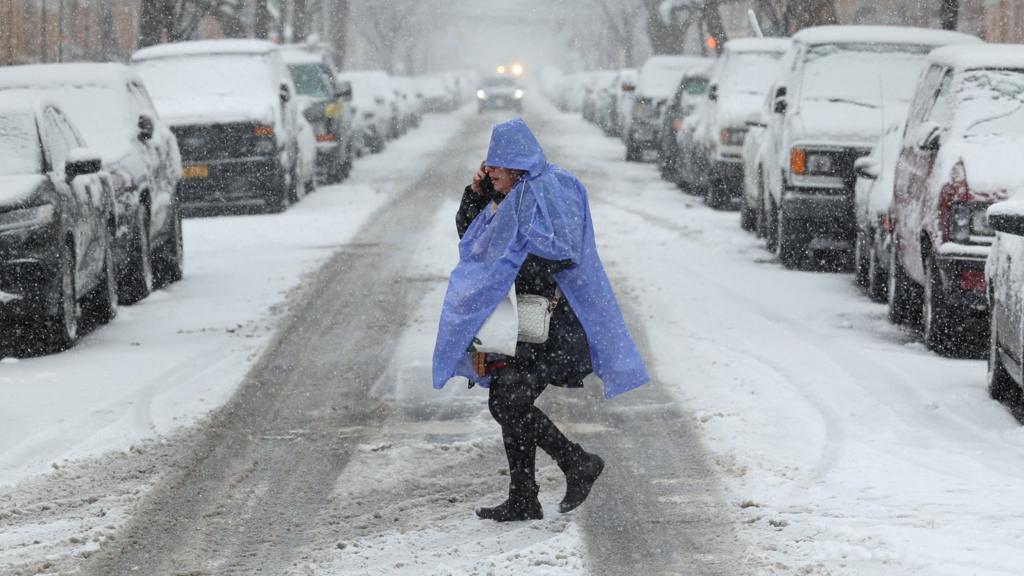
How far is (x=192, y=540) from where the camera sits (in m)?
6.12

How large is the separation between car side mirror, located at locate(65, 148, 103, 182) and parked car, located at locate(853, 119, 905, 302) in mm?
5464

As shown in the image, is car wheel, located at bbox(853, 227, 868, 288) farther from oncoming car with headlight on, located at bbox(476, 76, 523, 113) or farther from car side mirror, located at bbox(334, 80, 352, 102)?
oncoming car with headlight on, located at bbox(476, 76, 523, 113)

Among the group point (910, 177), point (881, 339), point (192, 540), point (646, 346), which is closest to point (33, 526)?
point (192, 540)

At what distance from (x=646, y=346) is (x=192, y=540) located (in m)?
4.78

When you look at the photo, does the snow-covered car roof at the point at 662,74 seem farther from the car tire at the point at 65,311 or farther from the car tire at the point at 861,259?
the car tire at the point at 65,311

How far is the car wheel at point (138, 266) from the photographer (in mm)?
12984

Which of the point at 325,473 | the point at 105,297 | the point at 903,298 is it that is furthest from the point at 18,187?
the point at 903,298

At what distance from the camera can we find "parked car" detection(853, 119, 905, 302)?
12.4m

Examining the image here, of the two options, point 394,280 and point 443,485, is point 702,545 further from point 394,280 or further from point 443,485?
point 394,280

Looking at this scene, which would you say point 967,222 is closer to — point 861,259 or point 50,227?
point 861,259

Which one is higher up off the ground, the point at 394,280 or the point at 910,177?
the point at 910,177

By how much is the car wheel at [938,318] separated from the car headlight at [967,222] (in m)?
0.23

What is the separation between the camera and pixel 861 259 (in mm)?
13664

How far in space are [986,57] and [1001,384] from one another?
316 cm
